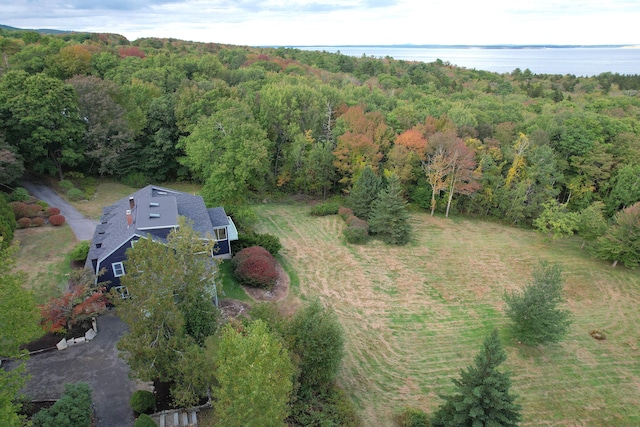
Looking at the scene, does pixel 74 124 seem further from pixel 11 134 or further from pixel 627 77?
pixel 627 77

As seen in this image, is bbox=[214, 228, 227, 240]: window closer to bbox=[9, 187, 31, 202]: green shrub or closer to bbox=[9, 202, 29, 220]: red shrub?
bbox=[9, 202, 29, 220]: red shrub

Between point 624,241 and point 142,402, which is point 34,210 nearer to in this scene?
point 142,402

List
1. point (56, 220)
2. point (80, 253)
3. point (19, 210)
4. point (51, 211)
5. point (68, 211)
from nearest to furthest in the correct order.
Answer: point (80, 253), point (19, 210), point (56, 220), point (51, 211), point (68, 211)

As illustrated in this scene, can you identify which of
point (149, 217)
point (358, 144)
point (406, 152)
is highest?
point (358, 144)

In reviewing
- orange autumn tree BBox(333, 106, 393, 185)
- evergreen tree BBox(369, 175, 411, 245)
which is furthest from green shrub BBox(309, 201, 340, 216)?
evergreen tree BBox(369, 175, 411, 245)

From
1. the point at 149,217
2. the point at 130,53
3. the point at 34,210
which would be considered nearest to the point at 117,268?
the point at 149,217

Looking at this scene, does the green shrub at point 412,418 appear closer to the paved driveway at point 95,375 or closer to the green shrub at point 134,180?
the paved driveway at point 95,375

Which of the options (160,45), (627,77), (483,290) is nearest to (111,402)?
(483,290)

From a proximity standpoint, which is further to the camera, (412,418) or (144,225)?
(144,225)
